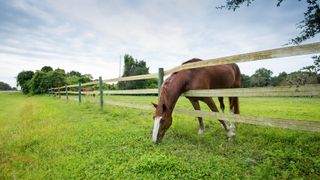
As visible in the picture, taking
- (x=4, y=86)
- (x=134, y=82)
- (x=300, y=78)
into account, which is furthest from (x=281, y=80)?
(x=4, y=86)

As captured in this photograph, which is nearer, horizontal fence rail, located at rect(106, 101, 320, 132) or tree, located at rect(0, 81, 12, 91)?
horizontal fence rail, located at rect(106, 101, 320, 132)

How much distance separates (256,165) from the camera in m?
2.58

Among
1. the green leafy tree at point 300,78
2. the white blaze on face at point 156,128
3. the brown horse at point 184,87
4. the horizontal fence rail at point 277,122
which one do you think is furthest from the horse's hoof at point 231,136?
the green leafy tree at point 300,78

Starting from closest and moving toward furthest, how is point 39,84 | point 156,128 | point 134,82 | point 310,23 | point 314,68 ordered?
point 314,68, point 310,23, point 156,128, point 39,84, point 134,82

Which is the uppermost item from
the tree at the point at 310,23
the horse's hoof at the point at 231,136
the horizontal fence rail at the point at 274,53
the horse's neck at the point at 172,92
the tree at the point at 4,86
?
the tree at the point at 4,86

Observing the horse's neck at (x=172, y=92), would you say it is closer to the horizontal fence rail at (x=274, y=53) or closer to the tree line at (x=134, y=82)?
the horizontal fence rail at (x=274, y=53)

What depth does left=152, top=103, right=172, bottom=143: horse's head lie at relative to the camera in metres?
3.59

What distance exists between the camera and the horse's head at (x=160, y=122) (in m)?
3.59

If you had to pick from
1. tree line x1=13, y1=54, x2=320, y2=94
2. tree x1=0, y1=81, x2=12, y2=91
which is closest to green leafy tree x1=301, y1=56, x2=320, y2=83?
tree line x1=13, y1=54, x2=320, y2=94

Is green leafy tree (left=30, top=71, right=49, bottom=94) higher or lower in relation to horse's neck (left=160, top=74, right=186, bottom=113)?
higher

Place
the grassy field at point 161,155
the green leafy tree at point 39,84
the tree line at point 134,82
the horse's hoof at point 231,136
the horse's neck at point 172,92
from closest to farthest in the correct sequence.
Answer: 1. the tree line at point 134,82
2. the grassy field at point 161,155
3. the horse's hoof at point 231,136
4. the horse's neck at point 172,92
5. the green leafy tree at point 39,84

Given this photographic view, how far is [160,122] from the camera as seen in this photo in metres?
3.65

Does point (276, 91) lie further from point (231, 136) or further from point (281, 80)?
point (231, 136)

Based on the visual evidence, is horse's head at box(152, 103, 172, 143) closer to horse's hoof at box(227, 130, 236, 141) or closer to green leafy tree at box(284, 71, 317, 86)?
horse's hoof at box(227, 130, 236, 141)
